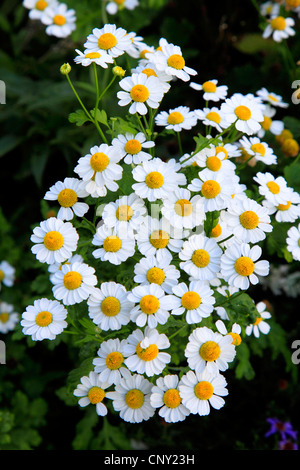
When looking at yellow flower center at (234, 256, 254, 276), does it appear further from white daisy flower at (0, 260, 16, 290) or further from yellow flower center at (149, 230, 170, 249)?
white daisy flower at (0, 260, 16, 290)

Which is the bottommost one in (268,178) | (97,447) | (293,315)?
(97,447)

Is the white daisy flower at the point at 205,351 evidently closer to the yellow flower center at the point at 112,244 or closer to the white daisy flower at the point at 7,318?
the yellow flower center at the point at 112,244

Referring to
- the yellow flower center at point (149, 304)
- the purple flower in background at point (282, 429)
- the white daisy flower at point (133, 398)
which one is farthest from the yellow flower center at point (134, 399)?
the purple flower in background at point (282, 429)

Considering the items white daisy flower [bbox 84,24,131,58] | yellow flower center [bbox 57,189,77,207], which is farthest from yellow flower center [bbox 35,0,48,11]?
yellow flower center [bbox 57,189,77,207]

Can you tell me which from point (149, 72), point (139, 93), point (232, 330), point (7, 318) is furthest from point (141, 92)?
point (7, 318)
